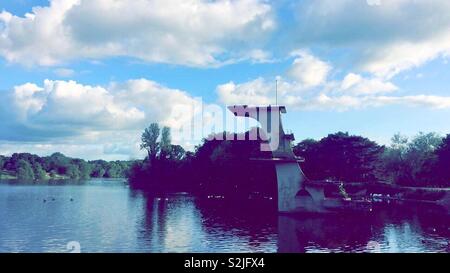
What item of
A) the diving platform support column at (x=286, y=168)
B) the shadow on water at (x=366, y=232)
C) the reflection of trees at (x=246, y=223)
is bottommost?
the shadow on water at (x=366, y=232)

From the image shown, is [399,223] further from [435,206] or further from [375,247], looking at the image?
[435,206]

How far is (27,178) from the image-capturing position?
16762 centimetres

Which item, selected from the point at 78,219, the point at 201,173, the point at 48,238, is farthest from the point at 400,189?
the point at 48,238

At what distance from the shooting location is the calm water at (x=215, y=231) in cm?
3309

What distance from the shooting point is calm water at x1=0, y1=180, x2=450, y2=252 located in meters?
33.1

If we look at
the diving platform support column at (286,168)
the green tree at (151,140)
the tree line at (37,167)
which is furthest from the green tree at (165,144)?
the diving platform support column at (286,168)

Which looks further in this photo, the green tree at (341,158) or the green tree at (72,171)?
the green tree at (72,171)

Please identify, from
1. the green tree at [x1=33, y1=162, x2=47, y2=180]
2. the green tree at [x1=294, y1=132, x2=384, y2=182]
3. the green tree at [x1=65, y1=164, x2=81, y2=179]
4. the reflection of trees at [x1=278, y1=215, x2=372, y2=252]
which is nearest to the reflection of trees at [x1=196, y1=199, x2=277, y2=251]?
the reflection of trees at [x1=278, y1=215, x2=372, y2=252]

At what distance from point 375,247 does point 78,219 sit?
109 feet

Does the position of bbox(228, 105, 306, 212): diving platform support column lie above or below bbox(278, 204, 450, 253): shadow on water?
above

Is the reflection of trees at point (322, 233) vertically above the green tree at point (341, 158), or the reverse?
the green tree at point (341, 158)

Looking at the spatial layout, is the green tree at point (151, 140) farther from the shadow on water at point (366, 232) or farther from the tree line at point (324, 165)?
the shadow on water at point (366, 232)

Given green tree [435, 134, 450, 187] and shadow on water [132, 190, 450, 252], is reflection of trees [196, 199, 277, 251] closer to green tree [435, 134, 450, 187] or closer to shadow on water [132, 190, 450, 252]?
shadow on water [132, 190, 450, 252]

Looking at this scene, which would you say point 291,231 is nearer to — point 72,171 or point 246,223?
point 246,223
